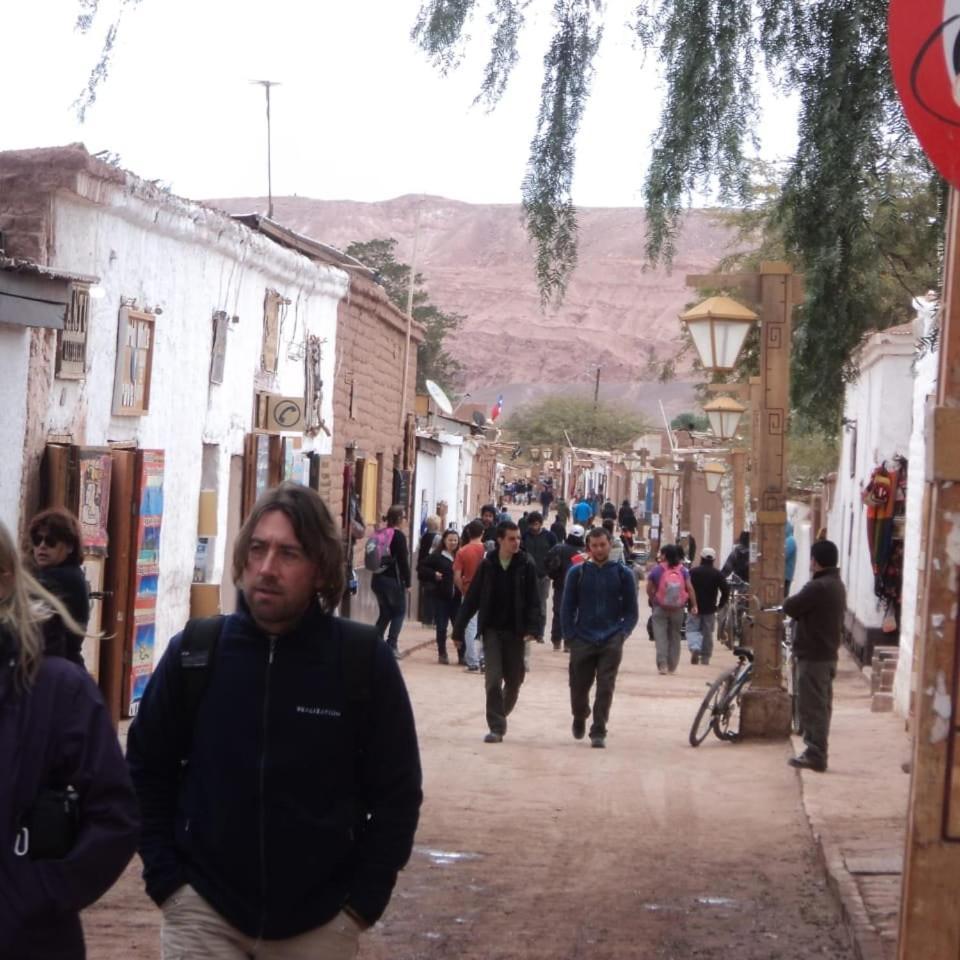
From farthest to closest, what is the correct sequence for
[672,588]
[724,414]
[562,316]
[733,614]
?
[562,316] → [733,614] → [724,414] → [672,588]

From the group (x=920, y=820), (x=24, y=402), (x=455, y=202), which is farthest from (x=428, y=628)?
(x=455, y=202)

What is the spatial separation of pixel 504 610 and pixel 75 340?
151 inches

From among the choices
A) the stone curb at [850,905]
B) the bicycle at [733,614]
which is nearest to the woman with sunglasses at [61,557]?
the stone curb at [850,905]

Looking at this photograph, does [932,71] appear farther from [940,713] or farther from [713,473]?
[713,473]

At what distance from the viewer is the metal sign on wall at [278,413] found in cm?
1662

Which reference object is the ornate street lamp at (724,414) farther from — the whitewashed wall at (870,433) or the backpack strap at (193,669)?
the backpack strap at (193,669)

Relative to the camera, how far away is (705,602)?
21125 millimetres

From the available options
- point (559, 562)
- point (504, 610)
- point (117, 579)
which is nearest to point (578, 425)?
point (559, 562)

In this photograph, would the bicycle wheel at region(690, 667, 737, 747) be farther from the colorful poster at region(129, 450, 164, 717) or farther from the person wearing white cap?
the person wearing white cap

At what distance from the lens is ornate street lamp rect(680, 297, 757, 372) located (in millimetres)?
12961

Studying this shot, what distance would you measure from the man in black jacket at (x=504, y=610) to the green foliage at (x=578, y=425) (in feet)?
254

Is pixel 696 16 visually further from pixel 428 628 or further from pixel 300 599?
pixel 428 628

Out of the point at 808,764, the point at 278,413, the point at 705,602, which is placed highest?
the point at 278,413

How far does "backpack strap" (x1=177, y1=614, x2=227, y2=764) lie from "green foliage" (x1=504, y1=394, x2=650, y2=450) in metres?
86.8
